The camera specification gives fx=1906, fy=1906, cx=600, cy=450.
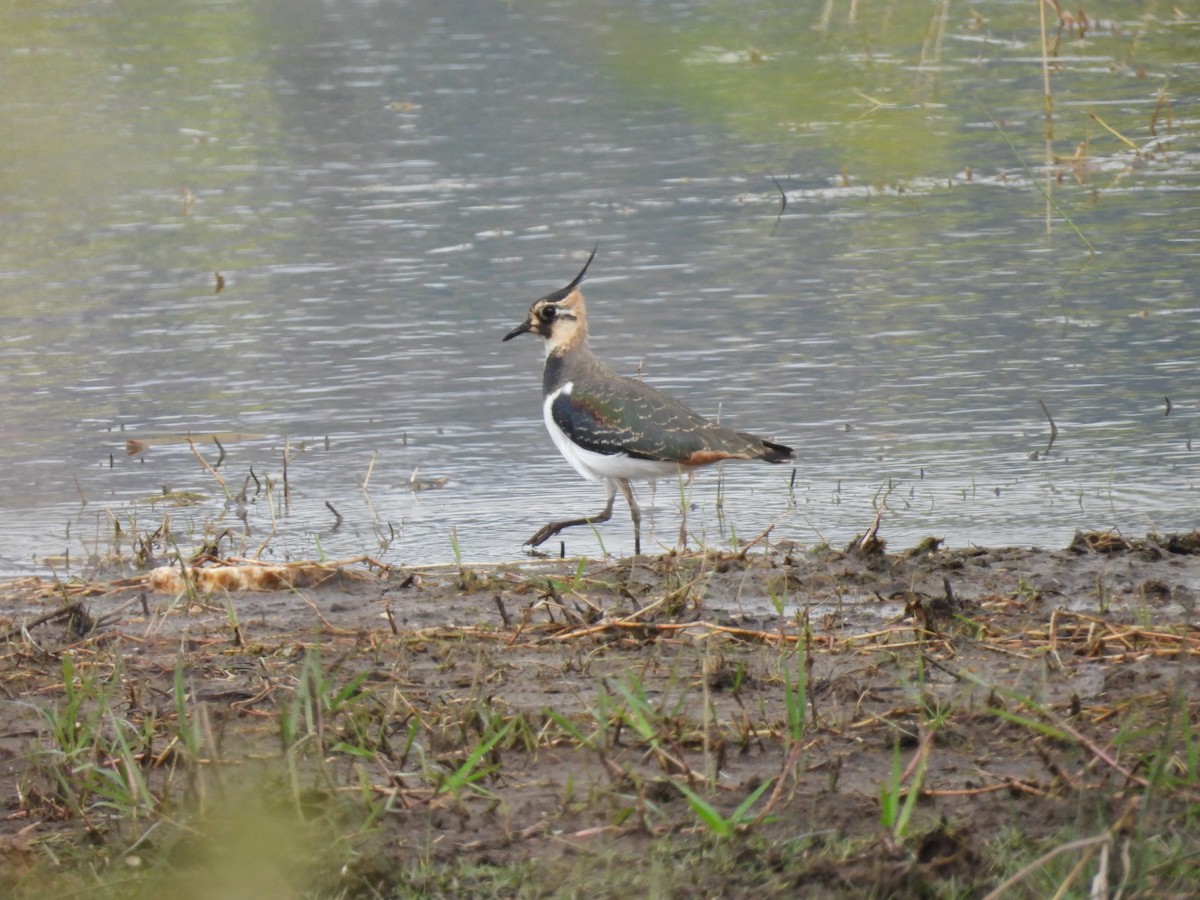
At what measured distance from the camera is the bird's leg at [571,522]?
7453 millimetres

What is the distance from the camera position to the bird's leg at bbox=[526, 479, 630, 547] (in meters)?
7.45

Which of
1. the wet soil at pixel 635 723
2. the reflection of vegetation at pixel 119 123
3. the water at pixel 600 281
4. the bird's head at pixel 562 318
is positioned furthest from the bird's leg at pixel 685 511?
the reflection of vegetation at pixel 119 123

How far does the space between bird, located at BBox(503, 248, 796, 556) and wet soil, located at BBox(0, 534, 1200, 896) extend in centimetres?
109

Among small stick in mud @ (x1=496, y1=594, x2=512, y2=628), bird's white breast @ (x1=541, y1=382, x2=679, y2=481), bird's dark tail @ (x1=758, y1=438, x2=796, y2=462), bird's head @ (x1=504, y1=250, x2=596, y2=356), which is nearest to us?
small stick in mud @ (x1=496, y1=594, x2=512, y2=628)

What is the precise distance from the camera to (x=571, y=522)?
24.8 feet

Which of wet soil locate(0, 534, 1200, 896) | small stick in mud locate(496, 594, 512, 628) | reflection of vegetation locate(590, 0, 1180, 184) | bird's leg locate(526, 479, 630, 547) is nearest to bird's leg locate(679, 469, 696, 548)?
bird's leg locate(526, 479, 630, 547)

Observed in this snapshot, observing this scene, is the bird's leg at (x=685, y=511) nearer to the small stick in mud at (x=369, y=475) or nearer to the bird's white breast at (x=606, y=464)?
the bird's white breast at (x=606, y=464)

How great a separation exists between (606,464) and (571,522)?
270 millimetres

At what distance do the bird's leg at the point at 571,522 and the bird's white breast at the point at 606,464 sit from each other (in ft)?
0.26

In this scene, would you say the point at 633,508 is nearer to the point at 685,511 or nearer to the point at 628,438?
the point at 628,438

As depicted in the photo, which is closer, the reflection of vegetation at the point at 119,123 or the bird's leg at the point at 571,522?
the bird's leg at the point at 571,522

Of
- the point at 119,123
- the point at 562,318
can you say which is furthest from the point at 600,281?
the point at 119,123

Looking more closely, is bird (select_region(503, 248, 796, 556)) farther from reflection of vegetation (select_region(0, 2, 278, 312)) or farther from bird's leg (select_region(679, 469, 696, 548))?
reflection of vegetation (select_region(0, 2, 278, 312))

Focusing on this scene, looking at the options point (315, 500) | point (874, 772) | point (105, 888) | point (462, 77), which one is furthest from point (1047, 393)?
point (462, 77)
